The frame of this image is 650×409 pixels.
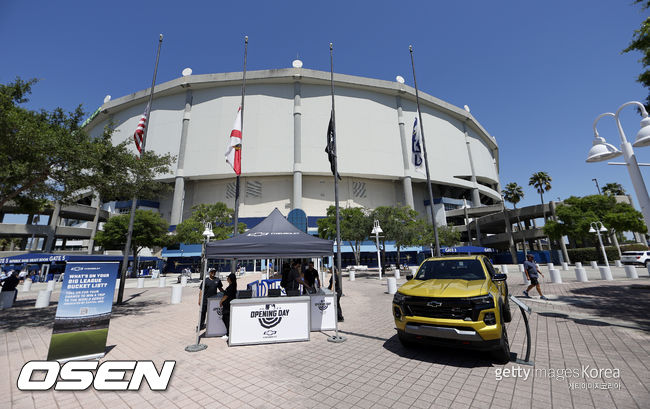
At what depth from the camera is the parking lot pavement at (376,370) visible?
388 centimetres

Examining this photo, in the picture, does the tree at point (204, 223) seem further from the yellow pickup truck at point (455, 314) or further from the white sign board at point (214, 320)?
the yellow pickup truck at point (455, 314)

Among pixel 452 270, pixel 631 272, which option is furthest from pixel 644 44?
pixel 631 272

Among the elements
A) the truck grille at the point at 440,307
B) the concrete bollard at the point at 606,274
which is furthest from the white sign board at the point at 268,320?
the concrete bollard at the point at 606,274

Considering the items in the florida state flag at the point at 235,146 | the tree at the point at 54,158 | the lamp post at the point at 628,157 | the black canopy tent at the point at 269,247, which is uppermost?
the florida state flag at the point at 235,146

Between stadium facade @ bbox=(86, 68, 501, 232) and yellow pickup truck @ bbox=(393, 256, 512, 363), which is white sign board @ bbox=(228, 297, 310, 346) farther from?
stadium facade @ bbox=(86, 68, 501, 232)

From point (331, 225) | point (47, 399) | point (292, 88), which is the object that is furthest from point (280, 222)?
point (292, 88)

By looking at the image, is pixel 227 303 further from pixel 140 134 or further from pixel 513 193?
pixel 513 193

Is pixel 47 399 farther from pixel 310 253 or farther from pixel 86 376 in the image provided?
pixel 310 253

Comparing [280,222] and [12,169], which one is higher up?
[12,169]

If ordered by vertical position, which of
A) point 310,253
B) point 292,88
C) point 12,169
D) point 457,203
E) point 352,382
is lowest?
point 352,382

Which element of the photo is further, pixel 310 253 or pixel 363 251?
pixel 363 251

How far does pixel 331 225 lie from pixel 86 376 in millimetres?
34164

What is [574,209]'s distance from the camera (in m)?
33.6

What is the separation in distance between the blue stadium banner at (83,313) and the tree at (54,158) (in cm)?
561
